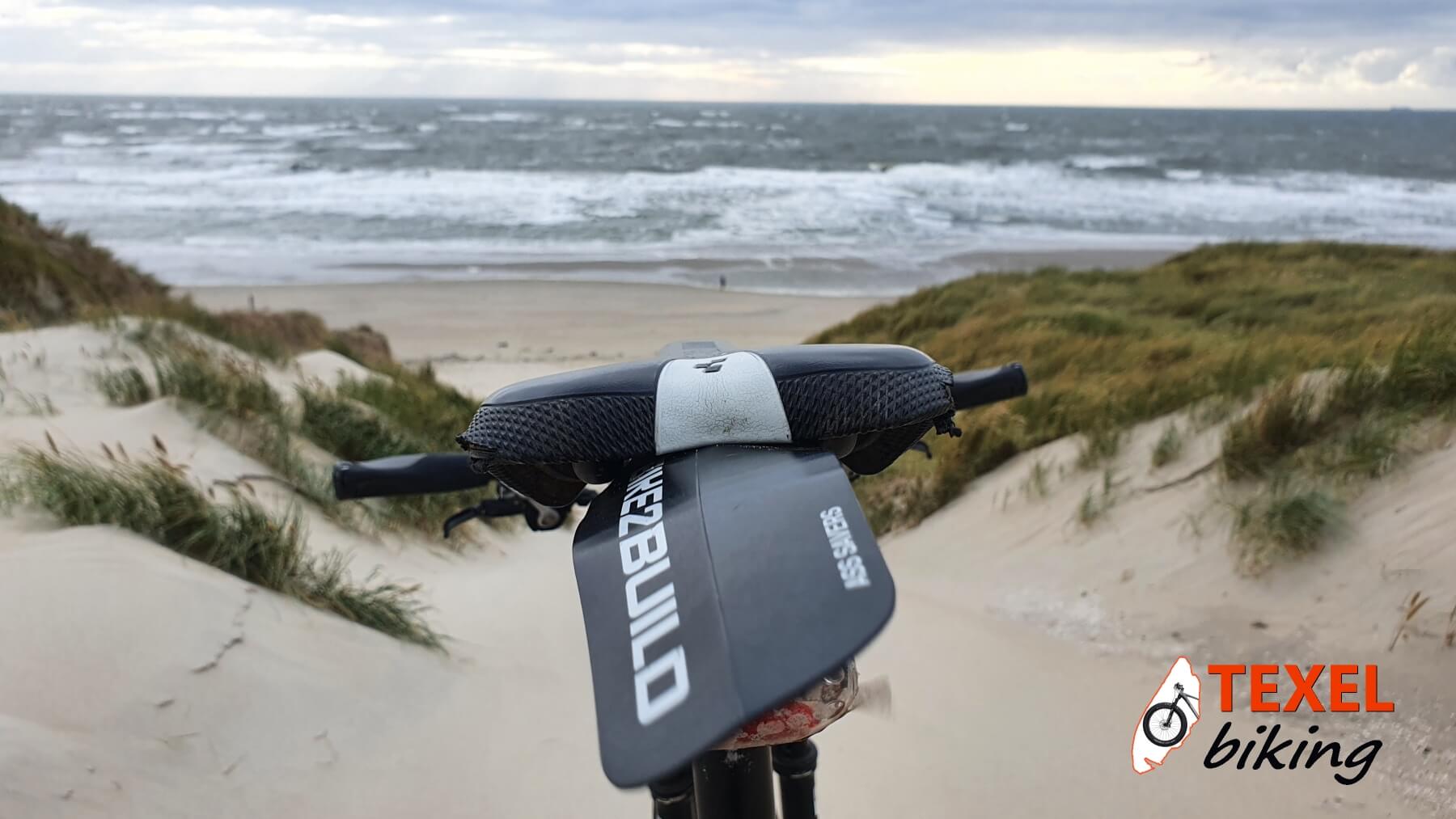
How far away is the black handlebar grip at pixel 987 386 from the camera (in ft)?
5.63

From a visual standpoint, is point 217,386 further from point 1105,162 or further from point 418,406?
point 1105,162

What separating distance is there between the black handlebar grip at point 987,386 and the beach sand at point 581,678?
1343 mm

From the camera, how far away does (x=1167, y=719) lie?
8.89 feet

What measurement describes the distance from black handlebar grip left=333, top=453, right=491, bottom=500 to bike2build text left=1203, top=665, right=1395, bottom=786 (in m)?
2.16

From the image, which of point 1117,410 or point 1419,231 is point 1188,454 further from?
point 1419,231

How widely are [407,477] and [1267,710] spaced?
2477 millimetres

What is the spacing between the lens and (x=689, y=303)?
15961mm

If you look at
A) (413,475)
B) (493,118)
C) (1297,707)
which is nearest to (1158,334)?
(1297,707)

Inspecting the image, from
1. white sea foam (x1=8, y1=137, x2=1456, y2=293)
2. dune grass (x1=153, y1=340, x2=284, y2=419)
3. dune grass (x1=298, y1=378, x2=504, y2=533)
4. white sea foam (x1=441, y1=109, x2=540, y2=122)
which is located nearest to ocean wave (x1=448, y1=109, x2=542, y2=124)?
white sea foam (x1=441, y1=109, x2=540, y2=122)

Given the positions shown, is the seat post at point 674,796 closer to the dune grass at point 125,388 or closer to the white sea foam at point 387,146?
the dune grass at point 125,388

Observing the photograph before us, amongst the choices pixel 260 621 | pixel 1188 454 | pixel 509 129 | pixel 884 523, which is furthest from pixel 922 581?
pixel 509 129

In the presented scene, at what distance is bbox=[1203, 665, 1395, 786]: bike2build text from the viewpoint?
7.85 ft

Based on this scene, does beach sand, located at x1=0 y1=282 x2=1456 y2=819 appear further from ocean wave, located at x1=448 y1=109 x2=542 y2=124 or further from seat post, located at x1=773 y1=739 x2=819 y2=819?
ocean wave, located at x1=448 y1=109 x2=542 y2=124

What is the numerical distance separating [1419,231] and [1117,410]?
2678 cm
